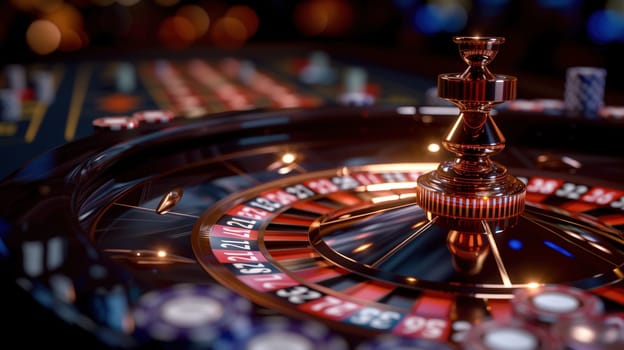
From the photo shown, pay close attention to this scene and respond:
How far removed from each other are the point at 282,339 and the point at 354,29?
13329 mm

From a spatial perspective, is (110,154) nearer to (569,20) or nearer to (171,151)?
(171,151)

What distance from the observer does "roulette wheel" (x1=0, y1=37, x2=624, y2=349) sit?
95 cm

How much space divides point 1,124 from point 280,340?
289 centimetres

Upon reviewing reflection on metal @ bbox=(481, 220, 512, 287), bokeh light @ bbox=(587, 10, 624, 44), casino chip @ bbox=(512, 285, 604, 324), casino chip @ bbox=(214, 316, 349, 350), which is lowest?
bokeh light @ bbox=(587, 10, 624, 44)

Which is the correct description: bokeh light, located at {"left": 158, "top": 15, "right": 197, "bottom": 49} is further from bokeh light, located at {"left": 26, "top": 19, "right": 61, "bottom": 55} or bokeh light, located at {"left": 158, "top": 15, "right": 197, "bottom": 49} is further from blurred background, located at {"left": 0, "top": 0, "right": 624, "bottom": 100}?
bokeh light, located at {"left": 26, "top": 19, "right": 61, "bottom": 55}

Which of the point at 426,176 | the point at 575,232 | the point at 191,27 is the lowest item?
the point at 191,27

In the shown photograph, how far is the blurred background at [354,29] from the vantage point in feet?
23.0

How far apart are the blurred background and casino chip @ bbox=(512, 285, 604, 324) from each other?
1352 millimetres

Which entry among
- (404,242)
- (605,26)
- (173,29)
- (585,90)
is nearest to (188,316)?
(404,242)

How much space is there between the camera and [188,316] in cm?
95

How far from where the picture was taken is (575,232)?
165 cm

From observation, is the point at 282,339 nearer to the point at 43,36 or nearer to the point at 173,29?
the point at 43,36

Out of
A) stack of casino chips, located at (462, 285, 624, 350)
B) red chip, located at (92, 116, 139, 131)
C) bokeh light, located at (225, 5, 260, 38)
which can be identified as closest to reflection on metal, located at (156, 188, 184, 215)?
red chip, located at (92, 116, 139, 131)

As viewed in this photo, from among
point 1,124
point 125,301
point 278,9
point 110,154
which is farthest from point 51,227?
point 278,9
